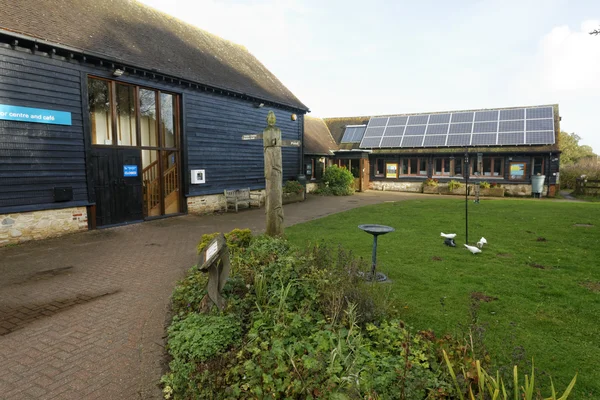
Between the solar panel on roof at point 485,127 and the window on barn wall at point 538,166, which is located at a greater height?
the solar panel on roof at point 485,127

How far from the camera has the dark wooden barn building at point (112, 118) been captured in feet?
28.8

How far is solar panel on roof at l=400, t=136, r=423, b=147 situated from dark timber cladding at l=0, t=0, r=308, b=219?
1215cm

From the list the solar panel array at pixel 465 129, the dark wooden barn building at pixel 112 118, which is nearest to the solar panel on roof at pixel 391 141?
the solar panel array at pixel 465 129

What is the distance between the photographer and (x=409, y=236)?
30.8 feet

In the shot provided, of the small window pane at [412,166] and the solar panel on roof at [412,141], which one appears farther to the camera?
the small window pane at [412,166]

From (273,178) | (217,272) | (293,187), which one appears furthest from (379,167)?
(217,272)

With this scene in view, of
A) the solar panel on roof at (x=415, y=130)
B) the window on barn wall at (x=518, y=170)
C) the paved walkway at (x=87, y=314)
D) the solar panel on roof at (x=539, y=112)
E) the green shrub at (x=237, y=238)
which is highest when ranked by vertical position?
the solar panel on roof at (x=539, y=112)

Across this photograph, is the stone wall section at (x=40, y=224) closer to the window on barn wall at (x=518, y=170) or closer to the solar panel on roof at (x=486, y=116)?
the window on barn wall at (x=518, y=170)

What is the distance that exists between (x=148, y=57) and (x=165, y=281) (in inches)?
359

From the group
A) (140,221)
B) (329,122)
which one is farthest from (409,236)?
(329,122)

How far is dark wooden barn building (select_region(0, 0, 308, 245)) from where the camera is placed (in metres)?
8.79

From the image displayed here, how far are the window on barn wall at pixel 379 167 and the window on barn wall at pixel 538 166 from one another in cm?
1000

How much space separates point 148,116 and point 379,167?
1945 cm

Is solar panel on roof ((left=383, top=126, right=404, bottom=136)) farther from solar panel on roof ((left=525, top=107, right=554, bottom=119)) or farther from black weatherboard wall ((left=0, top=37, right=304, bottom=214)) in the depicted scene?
black weatherboard wall ((left=0, top=37, right=304, bottom=214))
